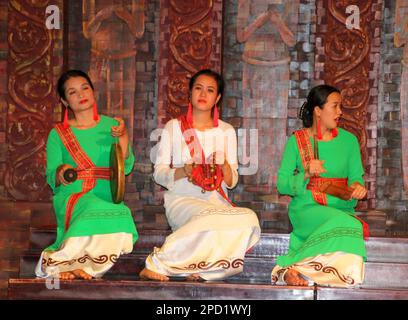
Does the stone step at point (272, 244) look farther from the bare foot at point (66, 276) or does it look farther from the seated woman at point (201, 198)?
the bare foot at point (66, 276)

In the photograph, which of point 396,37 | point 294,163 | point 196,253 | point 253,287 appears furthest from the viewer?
point 396,37

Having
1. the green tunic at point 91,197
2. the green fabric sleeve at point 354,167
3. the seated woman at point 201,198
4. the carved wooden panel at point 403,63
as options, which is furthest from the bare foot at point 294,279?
the carved wooden panel at point 403,63

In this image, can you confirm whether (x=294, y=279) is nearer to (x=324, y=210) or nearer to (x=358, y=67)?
(x=324, y=210)

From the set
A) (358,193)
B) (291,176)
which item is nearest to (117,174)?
(291,176)

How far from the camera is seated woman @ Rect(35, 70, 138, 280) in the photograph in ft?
18.6

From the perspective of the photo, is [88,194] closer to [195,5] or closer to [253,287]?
[253,287]

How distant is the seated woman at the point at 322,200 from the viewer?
5.47m

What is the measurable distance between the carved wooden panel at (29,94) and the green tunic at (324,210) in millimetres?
2164

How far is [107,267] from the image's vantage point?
5.66 m

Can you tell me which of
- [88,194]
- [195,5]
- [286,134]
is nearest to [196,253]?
[88,194]

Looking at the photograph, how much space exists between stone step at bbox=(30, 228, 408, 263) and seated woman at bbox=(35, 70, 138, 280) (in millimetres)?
270

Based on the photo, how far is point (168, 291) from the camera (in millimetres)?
5375

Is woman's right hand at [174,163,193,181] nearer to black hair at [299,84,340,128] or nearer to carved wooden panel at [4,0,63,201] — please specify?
black hair at [299,84,340,128]

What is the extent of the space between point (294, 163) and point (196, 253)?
42.5 inches
